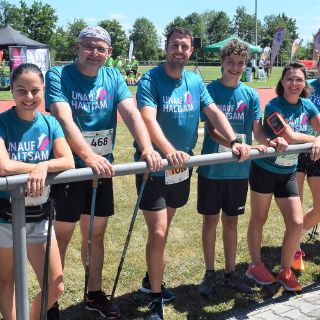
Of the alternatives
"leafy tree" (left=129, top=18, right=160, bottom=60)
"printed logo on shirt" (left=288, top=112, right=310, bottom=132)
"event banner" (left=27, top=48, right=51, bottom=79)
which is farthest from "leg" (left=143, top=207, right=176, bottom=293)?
"leafy tree" (left=129, top=18, right=160, bottom=60)

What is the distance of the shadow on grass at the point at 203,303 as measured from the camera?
11.4ft

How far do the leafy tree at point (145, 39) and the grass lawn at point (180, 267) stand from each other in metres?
81.8

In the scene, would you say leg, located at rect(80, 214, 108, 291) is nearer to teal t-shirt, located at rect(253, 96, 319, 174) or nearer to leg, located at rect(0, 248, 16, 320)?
leg, located at rect(0, 248, 16, 320)

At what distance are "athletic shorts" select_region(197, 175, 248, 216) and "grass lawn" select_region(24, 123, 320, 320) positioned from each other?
0.70m

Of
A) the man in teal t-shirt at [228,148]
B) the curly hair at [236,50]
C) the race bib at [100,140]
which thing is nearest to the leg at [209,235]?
the man in teal t-shirt at [228,148]

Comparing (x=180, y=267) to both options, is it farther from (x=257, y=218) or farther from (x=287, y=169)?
(x=287, y=169)

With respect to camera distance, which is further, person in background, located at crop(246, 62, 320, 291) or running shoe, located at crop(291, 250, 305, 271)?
running shoe, located at crop(291, 250, 305, 271)

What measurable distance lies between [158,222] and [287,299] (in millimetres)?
1276

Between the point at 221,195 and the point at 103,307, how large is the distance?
1.24 meters

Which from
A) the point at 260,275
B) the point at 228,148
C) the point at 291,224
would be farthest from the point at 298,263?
the point at 228,148

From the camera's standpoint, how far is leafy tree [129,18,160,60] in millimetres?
88188

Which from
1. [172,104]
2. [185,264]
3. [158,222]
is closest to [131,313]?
[158,222]

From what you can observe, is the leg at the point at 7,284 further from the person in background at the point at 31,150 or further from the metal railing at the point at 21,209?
the metal railing at the point at 21,209

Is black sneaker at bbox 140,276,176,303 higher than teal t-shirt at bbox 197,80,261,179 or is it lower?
lower
